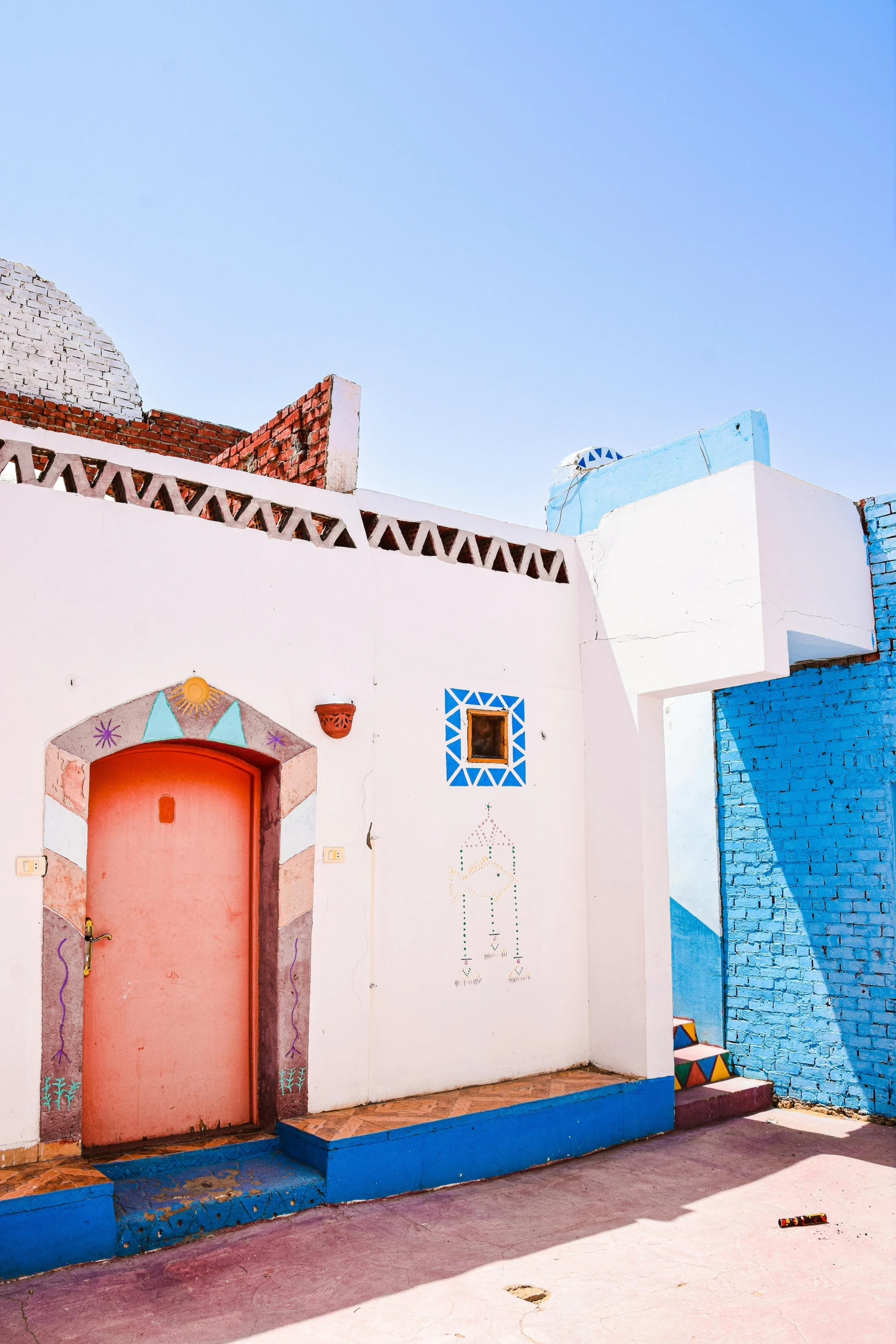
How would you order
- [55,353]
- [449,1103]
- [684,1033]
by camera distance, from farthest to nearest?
[55,353], [684,1033], [449,1103]

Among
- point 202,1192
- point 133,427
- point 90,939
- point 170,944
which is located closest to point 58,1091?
point 90,939

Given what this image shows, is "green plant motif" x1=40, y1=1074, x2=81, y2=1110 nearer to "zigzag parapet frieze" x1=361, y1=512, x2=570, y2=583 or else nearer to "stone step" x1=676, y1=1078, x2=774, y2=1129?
"zigzag parapet frieze" x1=361, y1=512, x2=570, y2=583

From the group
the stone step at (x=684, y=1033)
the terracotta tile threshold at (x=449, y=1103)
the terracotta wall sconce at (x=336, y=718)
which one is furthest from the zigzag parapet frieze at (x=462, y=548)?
the stone step at (x=684, y=1033)

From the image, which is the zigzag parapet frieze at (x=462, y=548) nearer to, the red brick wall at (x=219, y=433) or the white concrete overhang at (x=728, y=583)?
the white concrete overhang at (x=728, y=583)

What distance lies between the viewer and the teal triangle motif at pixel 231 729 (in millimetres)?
5031

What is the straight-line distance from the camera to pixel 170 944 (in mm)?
5125

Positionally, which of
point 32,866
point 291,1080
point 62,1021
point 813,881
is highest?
point 32,866

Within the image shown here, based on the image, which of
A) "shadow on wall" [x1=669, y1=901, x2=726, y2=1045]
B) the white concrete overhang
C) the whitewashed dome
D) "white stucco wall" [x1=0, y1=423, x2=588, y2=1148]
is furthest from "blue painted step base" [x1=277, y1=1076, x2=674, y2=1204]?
the whitewashed dome

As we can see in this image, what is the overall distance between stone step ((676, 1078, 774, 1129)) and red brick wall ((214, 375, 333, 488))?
4.73 metres

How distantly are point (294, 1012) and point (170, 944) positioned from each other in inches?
30.0

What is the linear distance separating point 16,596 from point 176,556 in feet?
2.78

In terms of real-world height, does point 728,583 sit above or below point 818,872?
above

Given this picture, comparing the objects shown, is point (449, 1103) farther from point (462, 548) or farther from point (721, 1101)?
point (462, 548)

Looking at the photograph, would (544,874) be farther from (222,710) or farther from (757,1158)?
(222,710)
